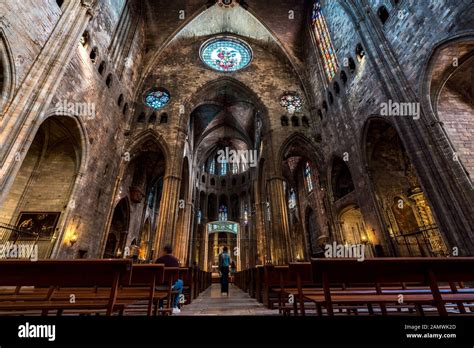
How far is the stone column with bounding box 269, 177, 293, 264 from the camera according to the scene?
37.6 ft

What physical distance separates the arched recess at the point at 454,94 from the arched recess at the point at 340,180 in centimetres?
546

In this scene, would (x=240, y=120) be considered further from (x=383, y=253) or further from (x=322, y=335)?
(x=322, y=335)

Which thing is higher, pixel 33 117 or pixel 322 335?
pixel 33 117

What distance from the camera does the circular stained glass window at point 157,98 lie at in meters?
15.1

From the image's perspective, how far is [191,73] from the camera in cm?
1650

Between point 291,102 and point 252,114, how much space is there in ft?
19.7

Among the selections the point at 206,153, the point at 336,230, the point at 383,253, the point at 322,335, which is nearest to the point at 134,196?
the point at 206,153

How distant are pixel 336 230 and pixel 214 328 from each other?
11567mm

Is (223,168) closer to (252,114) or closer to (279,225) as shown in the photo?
(252,114)

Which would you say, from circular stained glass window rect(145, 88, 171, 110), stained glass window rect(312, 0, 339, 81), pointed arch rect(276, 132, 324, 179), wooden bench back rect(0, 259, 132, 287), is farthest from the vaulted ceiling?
wooden bench back rect(0, 259, 132, 287)

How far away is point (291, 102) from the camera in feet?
51.4

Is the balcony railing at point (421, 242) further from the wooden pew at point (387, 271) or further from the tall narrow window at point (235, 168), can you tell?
the tall narrow window at point (235, 168)

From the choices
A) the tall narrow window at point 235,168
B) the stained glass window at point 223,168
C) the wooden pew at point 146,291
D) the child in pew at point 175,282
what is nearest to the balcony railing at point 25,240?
the child in pew at point 175,282

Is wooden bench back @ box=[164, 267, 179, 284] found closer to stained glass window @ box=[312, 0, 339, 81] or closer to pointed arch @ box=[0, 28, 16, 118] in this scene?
pointed arch @ box=[0, 28, 16, 118]
